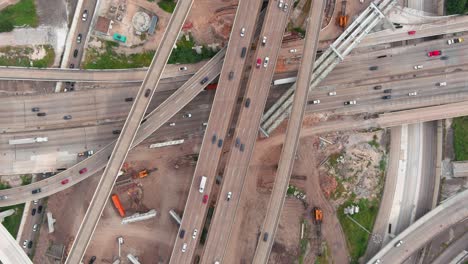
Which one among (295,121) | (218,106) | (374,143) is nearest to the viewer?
(295,121)

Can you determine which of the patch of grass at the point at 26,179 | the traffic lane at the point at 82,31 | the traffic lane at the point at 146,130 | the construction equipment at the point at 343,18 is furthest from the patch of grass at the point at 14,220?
the construction equipment at the point at 343,18

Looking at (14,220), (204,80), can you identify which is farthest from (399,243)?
(14,220)

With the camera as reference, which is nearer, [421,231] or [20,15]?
[20,15]

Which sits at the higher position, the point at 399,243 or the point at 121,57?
the point at 121,57

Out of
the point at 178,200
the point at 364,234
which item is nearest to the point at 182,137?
the point at 178,200

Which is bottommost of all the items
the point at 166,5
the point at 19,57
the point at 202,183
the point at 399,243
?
the point at 399,243

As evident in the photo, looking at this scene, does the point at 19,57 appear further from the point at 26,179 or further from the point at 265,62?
the point at 265,62
